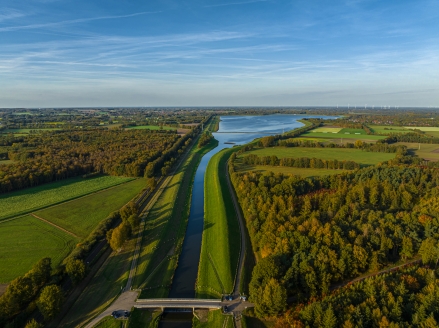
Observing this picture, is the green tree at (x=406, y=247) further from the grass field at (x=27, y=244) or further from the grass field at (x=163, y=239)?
the grass field at (x=27, y=244)

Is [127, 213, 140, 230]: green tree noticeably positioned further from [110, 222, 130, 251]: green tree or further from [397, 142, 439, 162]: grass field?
[397, 142, 439, 162]: grass field

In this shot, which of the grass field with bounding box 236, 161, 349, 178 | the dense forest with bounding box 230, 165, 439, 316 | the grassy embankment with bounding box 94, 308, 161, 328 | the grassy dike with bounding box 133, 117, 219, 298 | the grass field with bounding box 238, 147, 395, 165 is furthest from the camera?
the grass field with bounding box 238, 147, 395, 165

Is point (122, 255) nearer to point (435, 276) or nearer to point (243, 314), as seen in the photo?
point (243, 314)

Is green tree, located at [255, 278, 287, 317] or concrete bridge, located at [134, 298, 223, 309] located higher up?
green tree, located at [255, 278, 287, 317]

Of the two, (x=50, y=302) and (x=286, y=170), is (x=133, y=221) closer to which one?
(x=50, y=302)

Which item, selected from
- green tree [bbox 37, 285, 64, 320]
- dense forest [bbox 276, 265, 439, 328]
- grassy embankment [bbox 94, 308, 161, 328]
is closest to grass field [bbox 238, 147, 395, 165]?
dense forest [bbox 276, 265, 439, 328]

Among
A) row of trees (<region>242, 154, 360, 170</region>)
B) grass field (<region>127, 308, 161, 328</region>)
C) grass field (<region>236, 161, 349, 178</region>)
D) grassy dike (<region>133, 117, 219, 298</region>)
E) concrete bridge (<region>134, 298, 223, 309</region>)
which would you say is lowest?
grass field (<region>127, 308, 161, 328</region>)

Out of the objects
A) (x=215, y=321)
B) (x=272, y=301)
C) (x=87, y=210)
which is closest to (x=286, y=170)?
(x=87, y=210)

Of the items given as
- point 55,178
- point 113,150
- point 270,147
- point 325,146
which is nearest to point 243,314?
point 55,178
